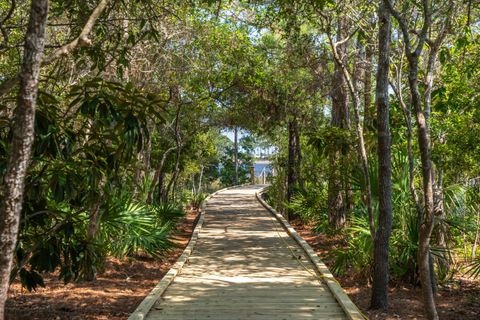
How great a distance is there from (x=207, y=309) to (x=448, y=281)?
482 centimetres

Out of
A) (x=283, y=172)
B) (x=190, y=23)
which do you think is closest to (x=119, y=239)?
(x=190, y=23)

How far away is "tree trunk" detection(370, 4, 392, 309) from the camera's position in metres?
6.61

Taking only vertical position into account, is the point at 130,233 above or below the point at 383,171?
below

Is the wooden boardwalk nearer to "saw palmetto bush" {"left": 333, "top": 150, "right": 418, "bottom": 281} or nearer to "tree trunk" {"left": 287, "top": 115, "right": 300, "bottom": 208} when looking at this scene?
"saw palmetto bush" {"left": 333, "top": 150, "right": 418, "bottom": 281}

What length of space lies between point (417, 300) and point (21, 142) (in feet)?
21.1

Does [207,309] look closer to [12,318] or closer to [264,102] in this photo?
[12,318]

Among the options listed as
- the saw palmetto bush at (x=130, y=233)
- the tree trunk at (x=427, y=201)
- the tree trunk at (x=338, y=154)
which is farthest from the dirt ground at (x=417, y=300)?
the saw palmetto bush at (x=130, y=233)

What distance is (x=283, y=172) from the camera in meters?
22.7

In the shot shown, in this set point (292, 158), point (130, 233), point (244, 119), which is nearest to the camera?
point (130, 233)

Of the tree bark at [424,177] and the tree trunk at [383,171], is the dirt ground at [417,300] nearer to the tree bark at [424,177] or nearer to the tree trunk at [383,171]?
the tree trunk at [383,171]

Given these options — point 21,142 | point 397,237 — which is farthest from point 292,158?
point 21,142

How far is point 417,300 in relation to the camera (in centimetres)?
792

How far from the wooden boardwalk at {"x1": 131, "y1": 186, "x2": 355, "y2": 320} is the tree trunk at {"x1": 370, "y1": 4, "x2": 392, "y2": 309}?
666 millimetres

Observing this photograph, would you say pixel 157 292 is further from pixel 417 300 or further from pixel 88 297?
pixel 417 300
